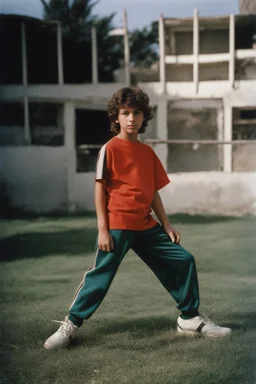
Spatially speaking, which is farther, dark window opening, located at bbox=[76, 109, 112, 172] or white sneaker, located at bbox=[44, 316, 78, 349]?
dark window opening, located at bbox=[76, 109, 112, 172]

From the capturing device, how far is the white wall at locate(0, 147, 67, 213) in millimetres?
3105

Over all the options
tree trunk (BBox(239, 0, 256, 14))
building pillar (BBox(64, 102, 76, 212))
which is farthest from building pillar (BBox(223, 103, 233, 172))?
building pillar (BBox(64, 102, 76, 212))

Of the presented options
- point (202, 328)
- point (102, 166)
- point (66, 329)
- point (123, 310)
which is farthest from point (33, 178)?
point (202, 328)

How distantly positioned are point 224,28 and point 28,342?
2.21m

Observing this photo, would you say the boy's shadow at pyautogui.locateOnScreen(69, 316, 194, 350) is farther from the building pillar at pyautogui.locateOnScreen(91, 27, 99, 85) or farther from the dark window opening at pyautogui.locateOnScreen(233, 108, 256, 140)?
the building pillar at pyautogui.locateOnScreen(91, 27, 99, 85)

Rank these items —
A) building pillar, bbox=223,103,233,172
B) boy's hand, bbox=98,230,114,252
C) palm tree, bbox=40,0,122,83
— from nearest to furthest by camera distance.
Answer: boy's hand, bbox=98,230,114,252, palm tree, bbox=40,0,122,83, building pillar, bbox=223,103,233,172

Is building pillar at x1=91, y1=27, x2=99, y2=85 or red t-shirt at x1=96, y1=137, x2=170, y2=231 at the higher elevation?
building pillar at x1=91, y1=27, x2=99, y2=85

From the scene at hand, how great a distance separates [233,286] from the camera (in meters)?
2.70

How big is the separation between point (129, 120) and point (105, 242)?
558 mm

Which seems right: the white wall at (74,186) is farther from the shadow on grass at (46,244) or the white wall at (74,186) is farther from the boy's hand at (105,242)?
the boy's hand at (105,242)

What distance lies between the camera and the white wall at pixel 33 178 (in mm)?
3105

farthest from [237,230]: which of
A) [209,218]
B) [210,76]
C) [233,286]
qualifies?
[210,76]

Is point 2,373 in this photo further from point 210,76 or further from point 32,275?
point 210,76

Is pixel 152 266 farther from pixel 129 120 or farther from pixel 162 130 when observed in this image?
pixel 162 130
